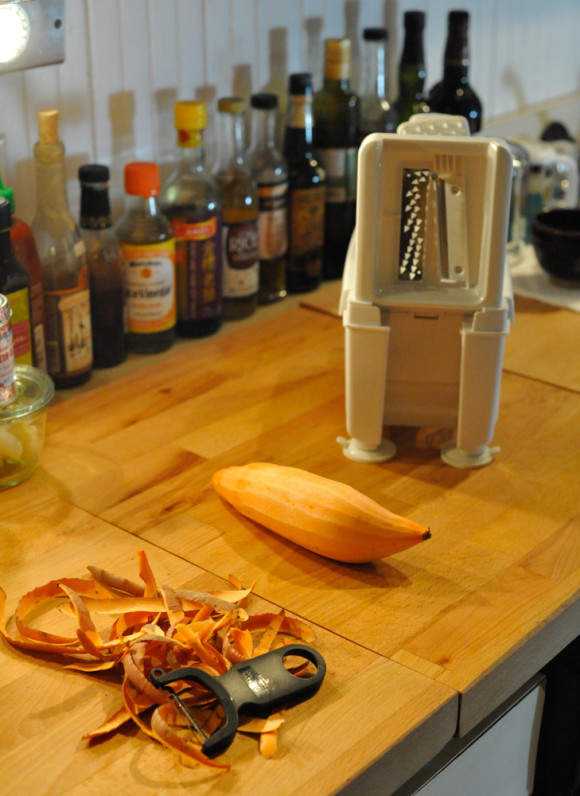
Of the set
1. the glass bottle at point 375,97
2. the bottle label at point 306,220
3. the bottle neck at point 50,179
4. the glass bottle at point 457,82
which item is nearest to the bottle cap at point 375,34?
the glass bottle at point 375,97

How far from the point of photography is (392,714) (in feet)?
2.22

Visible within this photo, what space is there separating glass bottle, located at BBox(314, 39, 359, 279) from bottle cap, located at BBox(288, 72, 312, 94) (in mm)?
83

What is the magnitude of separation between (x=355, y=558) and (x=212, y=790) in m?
0.26

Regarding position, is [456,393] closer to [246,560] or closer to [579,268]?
[246,560]

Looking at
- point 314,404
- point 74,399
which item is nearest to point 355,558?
point 314,404

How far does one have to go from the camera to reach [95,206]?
3.67ft

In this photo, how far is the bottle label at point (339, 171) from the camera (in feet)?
4.59

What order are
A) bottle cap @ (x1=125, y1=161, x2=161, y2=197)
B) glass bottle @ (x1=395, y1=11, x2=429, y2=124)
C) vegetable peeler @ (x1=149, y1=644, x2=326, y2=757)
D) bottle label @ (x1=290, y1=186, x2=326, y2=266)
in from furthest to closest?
glass bottle @ (x1=395, y1=11, x2=429, y2=124), bottle label @ (x1=290, y1=186, x2=326, y2=266), bottle cap @ (x1=125, y1=161, x2=161, y2=197), vegetable peeler @ (x1=149, y1=644, x2=326, y2=757)

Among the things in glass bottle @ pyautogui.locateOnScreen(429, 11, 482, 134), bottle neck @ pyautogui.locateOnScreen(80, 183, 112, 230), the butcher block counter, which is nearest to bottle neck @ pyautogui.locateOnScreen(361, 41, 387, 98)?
glass bottle @ pyautogui.locateOnScreen(429, 11, 482, 134)

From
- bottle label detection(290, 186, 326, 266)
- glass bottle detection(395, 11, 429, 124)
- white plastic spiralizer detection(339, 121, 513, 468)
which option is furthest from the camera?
glass bottle detection(395, 11, 429, 124)

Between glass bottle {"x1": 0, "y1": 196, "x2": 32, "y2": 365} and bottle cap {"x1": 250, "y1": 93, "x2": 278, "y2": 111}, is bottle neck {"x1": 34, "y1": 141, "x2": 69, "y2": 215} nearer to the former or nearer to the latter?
glass bottle {"x1": 0, "y1": 196, "x2": 32, "y2": 365}

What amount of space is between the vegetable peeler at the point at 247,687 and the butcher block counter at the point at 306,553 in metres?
0.01

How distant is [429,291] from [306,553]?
0.95ft

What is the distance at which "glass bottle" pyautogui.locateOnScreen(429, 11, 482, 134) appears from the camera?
1.49 m
